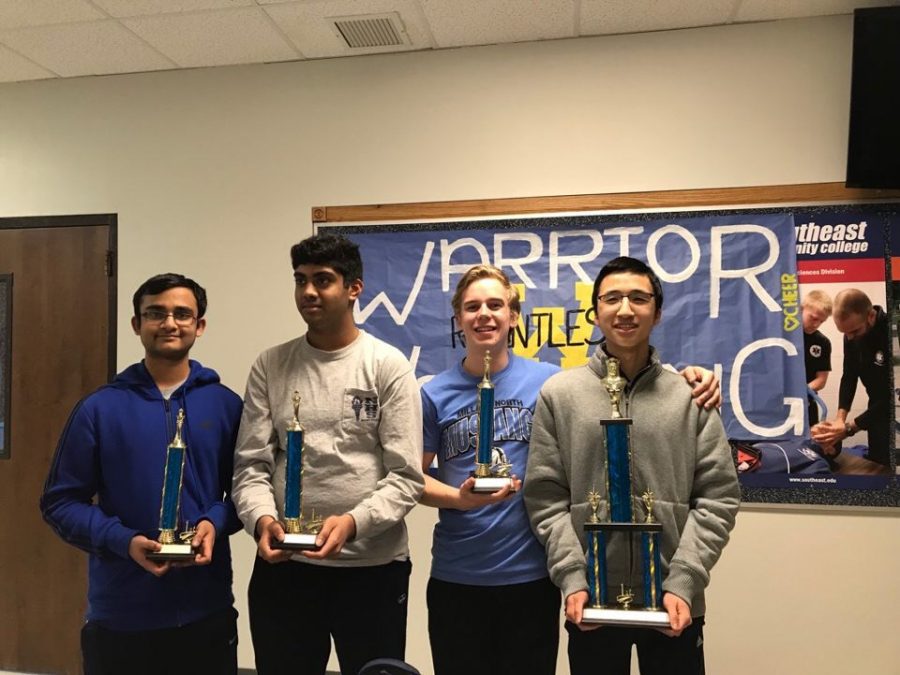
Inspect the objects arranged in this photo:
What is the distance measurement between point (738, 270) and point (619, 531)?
1.60 meters

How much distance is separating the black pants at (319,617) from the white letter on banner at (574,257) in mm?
1512

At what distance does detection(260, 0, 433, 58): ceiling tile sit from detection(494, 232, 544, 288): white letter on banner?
865 millimetres

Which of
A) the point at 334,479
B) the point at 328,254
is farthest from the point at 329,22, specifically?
the point at 334,479

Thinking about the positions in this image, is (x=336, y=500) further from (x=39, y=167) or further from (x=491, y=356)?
(x=39, y=167)

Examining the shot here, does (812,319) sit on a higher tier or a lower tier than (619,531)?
higher

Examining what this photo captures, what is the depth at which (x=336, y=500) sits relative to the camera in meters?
1.48

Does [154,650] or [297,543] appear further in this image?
[154,650]

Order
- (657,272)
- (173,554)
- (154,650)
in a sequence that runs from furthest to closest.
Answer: (657,272) < (154,650) < (173,554)

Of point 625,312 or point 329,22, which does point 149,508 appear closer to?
point 625,312

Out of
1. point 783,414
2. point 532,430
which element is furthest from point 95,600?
point 783,414

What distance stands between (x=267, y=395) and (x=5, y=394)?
2119 millimetres

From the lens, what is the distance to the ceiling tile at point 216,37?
2514 mm

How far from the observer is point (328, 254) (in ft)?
4.91

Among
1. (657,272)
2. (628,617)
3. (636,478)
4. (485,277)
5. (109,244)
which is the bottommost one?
(628,617)
